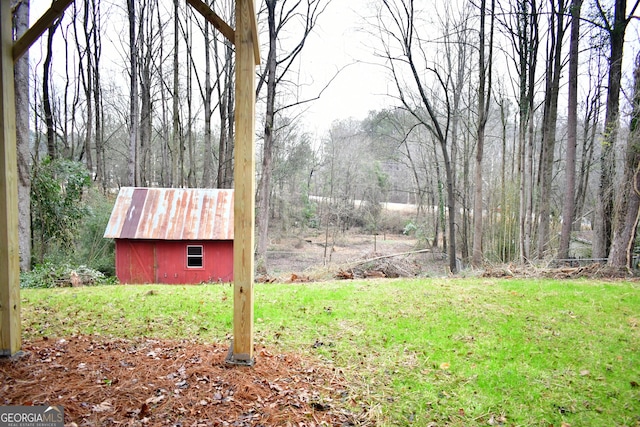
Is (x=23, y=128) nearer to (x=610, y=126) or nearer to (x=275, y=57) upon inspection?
(x=275, y=57)

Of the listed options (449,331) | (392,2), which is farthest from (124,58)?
(449,331)

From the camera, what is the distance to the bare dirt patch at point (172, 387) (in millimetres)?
2186

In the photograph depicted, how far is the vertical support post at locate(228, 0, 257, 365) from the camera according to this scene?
2713 millimetres

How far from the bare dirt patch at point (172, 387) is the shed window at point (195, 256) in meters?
Result: 8.16

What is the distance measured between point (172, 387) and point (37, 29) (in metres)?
3.06

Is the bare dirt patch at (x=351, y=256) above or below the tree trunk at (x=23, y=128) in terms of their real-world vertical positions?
below

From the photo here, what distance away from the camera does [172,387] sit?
2449mm

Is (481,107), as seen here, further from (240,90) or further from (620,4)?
(240,90)

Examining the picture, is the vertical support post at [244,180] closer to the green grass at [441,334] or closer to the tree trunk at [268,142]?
the green grass at [441,334]

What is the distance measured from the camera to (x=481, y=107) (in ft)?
33.5

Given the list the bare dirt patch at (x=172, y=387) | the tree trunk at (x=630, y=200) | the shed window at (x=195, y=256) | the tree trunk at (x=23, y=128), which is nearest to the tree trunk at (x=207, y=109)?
the shed window at (x=195, y=256)

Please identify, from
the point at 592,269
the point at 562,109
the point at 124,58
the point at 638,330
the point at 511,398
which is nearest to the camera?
the point at 511,398

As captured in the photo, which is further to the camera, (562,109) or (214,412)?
(562,109)

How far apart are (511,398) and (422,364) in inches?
28.9
